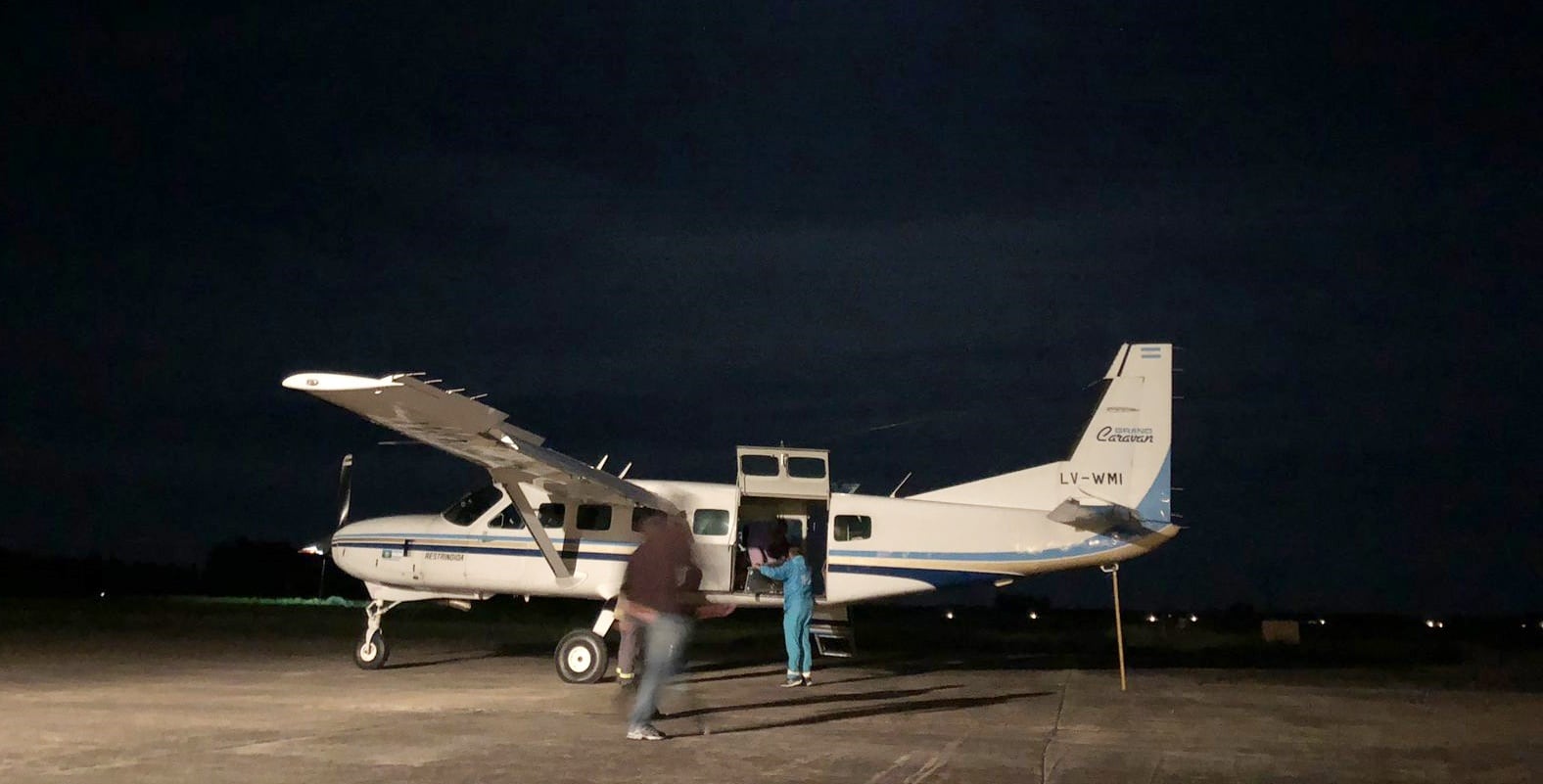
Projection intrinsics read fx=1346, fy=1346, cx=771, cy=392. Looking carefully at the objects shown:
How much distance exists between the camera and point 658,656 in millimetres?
10586

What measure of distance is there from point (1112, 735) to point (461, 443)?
7199 mm

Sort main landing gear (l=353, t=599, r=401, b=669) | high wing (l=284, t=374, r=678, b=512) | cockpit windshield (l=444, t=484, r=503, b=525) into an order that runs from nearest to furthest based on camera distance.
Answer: high wing (l=284, t=374, r=678, b=512) → main landing gear (l=353, t=599, r=401, b=669) → cockpit windshield (l=444, t=484, r=503, b=525)

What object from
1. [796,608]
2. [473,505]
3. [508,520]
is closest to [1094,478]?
[796,608]

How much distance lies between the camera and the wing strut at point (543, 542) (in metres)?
15.9

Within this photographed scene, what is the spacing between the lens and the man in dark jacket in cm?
1063

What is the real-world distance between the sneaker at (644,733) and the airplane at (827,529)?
5.68 meters

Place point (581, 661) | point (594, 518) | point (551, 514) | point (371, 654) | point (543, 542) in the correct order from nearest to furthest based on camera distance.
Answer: point (581, 661)
point (543, 542)
point (594, 518)
point (551, 514)
point (371, 654)

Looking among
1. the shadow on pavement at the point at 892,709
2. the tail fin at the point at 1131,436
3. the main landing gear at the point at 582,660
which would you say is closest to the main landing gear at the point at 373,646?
the main landing gear at the point at 582,660

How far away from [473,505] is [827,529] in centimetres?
478

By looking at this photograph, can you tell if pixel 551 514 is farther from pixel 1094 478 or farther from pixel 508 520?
pixel 1094 478

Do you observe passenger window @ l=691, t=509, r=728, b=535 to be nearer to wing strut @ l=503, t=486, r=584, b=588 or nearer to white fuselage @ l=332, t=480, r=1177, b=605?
white fuselage @ l=332, t=480, r=1177, b=605

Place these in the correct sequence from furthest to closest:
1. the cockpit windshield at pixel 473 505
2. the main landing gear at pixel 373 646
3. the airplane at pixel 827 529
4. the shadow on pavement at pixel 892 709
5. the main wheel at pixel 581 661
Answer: the cockpit windshield at pixel 473 505
the main landing gear at pixel 373 646
the airplane at pixel 827 529
the main wheel at pixel 581 661
the shadow on pavement at pixel 892 709

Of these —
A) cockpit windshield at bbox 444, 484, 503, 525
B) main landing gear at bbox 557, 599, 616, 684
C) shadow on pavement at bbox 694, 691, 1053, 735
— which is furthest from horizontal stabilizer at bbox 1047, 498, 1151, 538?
cockpit windshield at bbox 444, 484, 503, 525

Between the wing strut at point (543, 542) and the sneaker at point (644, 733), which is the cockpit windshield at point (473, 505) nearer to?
the wing strut at point (543, 542)
